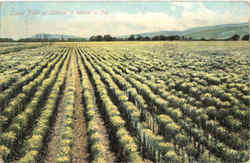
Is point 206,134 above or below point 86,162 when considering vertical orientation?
above

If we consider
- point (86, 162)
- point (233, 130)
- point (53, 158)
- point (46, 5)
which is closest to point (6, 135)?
point (53, 158)

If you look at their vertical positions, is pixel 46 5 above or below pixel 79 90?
above

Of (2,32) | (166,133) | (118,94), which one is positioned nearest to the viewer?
(166,133)

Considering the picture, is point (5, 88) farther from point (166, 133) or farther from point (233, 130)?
point (233, 130)

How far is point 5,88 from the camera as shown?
4371mm

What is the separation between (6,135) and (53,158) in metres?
0.90

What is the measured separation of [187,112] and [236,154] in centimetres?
123

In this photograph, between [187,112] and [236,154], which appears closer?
[236,154]

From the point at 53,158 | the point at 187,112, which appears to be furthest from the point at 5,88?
the point at 187,112

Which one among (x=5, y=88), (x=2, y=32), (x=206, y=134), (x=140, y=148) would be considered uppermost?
(x=2, y=32)

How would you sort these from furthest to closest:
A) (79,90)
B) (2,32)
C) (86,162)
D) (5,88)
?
(79,90), (5,88), (2,32), (86,162)

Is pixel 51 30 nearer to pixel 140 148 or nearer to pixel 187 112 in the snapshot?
pixel 140 148

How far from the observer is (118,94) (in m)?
5.13

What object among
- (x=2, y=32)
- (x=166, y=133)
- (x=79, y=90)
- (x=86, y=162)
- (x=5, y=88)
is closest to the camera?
(x=86, y=162)
